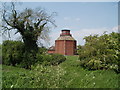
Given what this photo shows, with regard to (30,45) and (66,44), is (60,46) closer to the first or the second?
(66,44)

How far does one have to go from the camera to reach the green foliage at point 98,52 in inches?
328

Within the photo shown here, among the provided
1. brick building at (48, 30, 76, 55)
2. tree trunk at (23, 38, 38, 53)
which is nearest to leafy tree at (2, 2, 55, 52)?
tree trunk at (23, 38, 38, 53)

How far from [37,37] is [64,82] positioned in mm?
7931

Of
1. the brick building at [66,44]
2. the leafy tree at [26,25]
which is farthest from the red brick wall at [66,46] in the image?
the leafy tree at [26,25]

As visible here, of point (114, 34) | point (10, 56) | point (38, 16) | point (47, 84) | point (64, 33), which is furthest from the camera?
point (64, 33)

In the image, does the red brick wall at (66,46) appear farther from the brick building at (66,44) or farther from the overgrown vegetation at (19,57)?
the overgrown vegetation at (19,57)

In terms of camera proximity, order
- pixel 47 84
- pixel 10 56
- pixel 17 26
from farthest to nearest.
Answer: pixel 17 26 < pixel 10 56 < pixel 47 84

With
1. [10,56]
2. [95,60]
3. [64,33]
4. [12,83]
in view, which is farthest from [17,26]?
[64,33]

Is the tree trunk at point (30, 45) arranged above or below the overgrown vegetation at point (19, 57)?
above

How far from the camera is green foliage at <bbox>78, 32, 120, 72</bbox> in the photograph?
8344mm

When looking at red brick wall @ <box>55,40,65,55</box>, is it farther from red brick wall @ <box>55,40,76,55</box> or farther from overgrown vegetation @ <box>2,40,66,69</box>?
overgrown vegetation @ <box>2,40,66,69</box>

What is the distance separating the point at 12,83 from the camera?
548 cm

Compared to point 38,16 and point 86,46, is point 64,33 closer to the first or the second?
point 38,16

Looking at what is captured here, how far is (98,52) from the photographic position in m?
8.83
